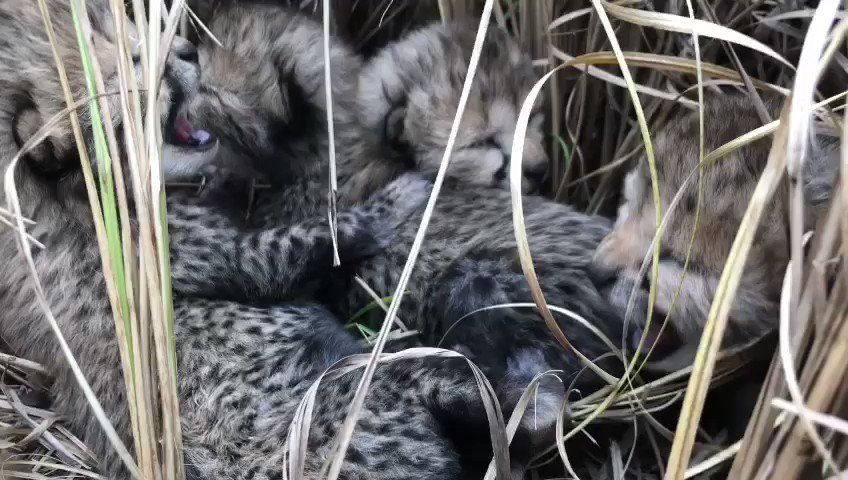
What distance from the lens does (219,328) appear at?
199 centimetres

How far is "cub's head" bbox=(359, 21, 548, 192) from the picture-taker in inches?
87.4

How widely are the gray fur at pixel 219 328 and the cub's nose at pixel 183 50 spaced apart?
0.01 metres

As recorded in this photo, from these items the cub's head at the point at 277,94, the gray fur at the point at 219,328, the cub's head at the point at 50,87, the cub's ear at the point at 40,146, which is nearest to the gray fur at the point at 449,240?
the cub's head at the point at 277,94

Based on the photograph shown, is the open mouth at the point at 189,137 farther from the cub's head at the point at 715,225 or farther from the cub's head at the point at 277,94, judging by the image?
the cub's head at the point at 715,225

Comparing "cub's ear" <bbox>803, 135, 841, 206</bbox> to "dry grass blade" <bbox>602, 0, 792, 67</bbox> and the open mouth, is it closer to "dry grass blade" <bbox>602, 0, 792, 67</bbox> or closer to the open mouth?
"dry grass blade" <bbox>602, 0, 792, 67</bbox>

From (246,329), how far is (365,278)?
0.35 m

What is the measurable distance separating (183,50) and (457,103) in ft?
2.61

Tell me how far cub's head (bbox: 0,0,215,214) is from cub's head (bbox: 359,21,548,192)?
610 millimetres

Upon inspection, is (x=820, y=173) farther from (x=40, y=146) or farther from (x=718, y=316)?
(x=40, y=146)

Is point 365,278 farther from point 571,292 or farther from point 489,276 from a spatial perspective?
point 571,292

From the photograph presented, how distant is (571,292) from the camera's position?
1.82m

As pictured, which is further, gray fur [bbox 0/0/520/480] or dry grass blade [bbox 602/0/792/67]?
gray fur [bbox 0/0/520/480]

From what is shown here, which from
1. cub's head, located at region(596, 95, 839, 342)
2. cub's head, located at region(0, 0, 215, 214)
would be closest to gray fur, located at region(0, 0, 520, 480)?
cub's head, located at region(0, 0, 215, 214)

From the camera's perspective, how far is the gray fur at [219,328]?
1666 millimetres
